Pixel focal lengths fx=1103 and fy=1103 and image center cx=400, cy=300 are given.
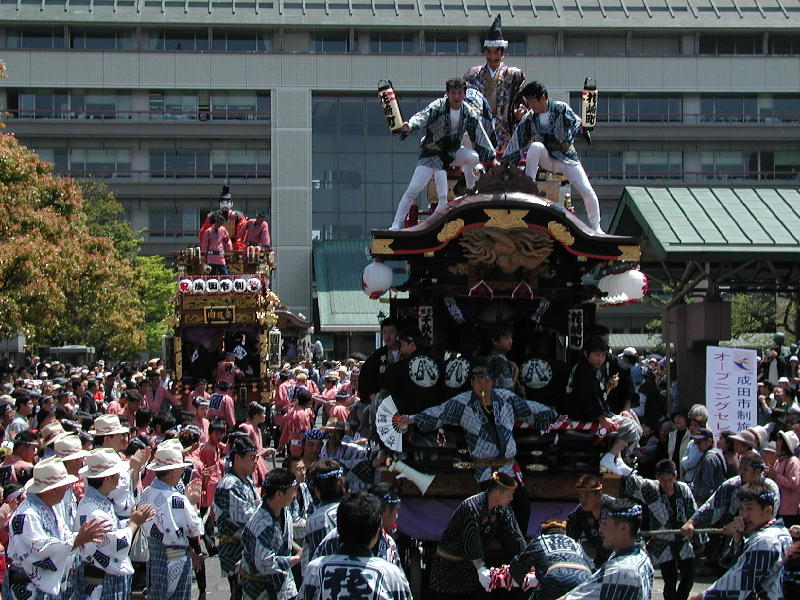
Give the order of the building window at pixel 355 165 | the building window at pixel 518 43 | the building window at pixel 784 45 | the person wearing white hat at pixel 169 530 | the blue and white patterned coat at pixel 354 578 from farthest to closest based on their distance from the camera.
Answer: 1. the building window at pixel 784 45
2. the building window at pixel 518 43
3. the building window at pixel 355 165
4. the person wearing white hat at pixel 169 530
5. the blue and white patterned coat at pixel 354 578

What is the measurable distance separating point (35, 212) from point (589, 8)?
106ft

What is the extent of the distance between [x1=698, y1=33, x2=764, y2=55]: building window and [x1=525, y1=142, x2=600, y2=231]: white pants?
41.0 meters

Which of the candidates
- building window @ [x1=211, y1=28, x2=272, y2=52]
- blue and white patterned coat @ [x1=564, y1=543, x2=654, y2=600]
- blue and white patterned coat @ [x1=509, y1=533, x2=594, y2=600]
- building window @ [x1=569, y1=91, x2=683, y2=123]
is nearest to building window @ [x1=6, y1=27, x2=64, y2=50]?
building window @ [x1=211, y1=28, x2=272, y2=52]

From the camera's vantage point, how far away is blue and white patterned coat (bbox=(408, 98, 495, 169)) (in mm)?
10422

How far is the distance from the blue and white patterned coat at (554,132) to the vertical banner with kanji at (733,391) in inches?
119

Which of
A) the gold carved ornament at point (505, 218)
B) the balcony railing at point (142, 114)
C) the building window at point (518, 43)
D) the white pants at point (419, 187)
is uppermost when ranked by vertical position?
the building window at point (518, 43)

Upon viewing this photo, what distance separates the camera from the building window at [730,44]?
4859cm

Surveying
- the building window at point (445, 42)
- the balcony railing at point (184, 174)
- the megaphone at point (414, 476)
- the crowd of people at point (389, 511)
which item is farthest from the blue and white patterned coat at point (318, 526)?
the balcony railing at point (184, 174)

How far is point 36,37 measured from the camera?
4791cm

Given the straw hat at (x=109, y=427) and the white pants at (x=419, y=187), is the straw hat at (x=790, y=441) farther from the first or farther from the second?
the straw hat at (x=109, y=427)

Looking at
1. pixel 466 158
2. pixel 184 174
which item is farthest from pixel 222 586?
pixel 184 174

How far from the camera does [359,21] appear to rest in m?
46.7

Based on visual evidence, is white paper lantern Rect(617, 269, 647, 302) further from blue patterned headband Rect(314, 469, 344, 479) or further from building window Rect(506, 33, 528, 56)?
building window Rect(506, 33, 528, 56)

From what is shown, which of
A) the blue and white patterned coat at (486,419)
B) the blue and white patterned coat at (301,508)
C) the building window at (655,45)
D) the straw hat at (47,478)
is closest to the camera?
the straw hat at (47,478)
